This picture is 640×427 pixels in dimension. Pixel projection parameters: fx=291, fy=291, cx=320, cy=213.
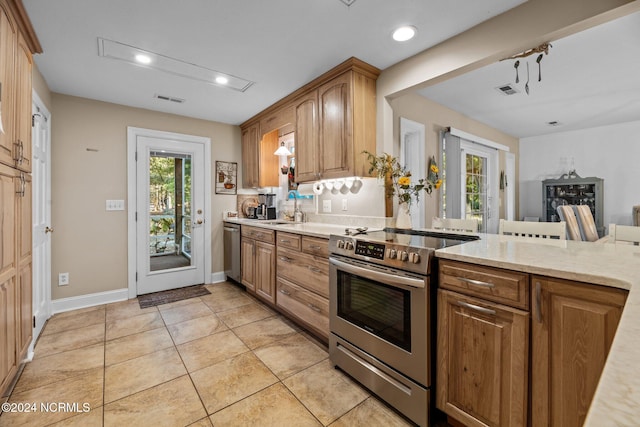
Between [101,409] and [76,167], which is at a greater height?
[76,167]

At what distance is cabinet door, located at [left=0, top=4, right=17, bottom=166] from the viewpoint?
4.97 ft

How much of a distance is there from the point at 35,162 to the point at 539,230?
4.16m

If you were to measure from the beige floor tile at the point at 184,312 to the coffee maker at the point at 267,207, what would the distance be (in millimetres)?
1420

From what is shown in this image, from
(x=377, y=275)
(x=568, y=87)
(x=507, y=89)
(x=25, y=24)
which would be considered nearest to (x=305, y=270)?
(x=377, y=275)

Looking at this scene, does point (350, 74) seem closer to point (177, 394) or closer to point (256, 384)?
point (256, 384)

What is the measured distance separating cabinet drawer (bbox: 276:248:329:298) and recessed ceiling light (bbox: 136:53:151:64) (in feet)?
6.56

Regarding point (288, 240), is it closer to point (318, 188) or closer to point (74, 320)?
point (318, 188)

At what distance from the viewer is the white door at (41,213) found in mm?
2568

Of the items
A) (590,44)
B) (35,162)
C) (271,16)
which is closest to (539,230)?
(590,44)

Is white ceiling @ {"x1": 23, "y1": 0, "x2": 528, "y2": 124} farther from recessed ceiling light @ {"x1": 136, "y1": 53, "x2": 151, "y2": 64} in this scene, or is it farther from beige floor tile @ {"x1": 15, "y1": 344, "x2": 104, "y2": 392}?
beige floor tile @ {"x1": 15, "y1": 344, "x2": 104, "y2": 392}

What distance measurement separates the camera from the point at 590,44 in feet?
7.74

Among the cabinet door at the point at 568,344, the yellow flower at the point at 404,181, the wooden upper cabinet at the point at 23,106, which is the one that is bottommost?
the cabinet door at the point at 568,344

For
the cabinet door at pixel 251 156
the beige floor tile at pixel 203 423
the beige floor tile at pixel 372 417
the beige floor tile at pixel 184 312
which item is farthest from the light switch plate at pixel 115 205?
the beige floor tile at pixel 372 417

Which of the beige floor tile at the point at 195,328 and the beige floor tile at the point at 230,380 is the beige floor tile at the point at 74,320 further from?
the beige floor tile at the point at 230,380
